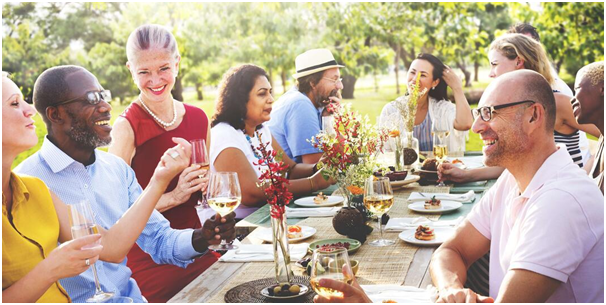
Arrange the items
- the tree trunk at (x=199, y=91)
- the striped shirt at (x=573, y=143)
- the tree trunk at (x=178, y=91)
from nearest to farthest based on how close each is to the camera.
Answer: the striped shirt at (x=573, y=143), the tree trunk at (x=178, y=91), the tree trunk at (x=199, y=91)

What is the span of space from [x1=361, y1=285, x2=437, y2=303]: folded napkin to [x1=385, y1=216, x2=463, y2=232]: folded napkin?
0.83m

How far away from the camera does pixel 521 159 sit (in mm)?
2186

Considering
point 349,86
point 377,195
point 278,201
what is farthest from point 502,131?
point 349,86

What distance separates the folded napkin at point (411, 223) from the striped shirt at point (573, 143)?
7.00 ft

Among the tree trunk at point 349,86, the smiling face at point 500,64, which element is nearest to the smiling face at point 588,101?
the smiling face at point 500,64

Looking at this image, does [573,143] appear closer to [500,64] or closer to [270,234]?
[500,64]

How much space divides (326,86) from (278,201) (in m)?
3.82

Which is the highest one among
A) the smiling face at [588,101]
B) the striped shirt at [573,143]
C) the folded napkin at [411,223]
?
the smiling face at [588,101]

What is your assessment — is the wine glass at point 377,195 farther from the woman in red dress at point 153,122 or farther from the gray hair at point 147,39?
the gray hair at point 147,39

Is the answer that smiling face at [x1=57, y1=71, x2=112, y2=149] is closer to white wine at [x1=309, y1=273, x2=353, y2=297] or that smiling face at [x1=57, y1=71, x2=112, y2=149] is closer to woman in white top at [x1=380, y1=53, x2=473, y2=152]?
white wine at [x1=309, y1=273, x2=353, y2=297]

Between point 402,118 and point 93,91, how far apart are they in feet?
9.03

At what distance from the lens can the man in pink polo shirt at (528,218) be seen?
1918 mm

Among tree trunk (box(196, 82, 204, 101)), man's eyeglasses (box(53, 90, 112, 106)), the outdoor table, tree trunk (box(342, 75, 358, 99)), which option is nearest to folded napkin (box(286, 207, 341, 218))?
the outdoor table

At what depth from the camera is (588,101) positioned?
2.82m
